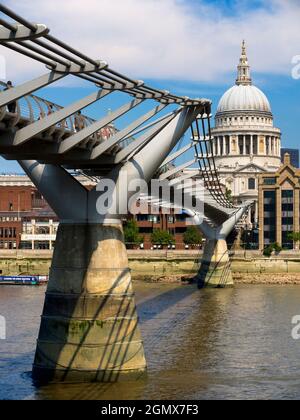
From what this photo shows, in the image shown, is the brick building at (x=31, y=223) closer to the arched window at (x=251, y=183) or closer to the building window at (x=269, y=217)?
the building window at (x=269, y=217)

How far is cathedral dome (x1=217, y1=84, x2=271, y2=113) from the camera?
586 feet

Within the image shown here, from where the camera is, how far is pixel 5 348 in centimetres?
4244

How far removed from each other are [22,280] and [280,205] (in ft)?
125

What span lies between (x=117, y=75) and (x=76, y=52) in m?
4.17

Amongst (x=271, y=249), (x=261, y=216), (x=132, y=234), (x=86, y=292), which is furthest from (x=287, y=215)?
(x=86, y=292)

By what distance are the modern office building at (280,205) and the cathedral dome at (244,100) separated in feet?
195

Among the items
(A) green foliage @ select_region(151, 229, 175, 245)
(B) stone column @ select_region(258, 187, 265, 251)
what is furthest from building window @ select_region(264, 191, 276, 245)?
(A) green foliage @ select_region(151, 229, 175, 245)

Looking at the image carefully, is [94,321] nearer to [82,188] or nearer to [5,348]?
[82,188]

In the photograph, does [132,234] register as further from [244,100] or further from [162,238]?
[244,100]

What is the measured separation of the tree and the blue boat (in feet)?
82.9

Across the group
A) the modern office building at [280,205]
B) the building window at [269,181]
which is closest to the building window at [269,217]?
the modern office building at [280,205]

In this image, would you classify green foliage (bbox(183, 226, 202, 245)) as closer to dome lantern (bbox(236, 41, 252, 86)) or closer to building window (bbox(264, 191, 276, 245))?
building window (bbox(264, 191, 276, 245))

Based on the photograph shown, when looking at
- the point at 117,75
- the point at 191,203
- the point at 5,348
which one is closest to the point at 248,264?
the point at 191,203

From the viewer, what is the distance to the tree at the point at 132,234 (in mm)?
116844
